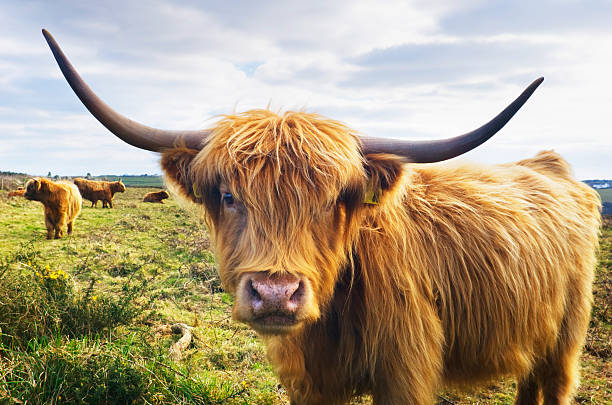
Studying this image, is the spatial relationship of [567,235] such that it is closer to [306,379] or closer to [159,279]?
[306,379]

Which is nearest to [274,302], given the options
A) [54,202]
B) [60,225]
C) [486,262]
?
[486,262]

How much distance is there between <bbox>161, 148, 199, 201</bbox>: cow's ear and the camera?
7.20 ft

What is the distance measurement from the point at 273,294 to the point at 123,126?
127 cm

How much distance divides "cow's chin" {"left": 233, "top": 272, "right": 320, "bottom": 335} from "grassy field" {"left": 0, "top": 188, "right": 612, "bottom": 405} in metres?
1.06

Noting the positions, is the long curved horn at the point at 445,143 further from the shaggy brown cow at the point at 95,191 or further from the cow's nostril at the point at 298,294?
the shaggy brown cow at the point at 95,191

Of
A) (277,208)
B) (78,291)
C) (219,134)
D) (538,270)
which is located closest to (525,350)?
(538,270)

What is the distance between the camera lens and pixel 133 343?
3740 millimetres

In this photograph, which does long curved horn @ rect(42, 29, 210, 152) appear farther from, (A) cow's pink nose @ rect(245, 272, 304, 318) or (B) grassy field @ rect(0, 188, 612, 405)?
(A) cow's pink nose @ rect(245, 272, 304, 318)

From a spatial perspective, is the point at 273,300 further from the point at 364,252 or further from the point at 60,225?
the point at 60,225

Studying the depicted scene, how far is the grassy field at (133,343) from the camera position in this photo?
257cm

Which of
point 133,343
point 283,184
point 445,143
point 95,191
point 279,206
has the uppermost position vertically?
point 445,143

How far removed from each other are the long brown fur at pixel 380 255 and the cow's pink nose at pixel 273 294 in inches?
2.1

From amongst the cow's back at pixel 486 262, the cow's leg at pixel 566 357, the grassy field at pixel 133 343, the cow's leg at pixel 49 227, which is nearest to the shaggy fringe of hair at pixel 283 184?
the cow's back at pixel 486 262

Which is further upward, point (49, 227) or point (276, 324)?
point (276, 324)
